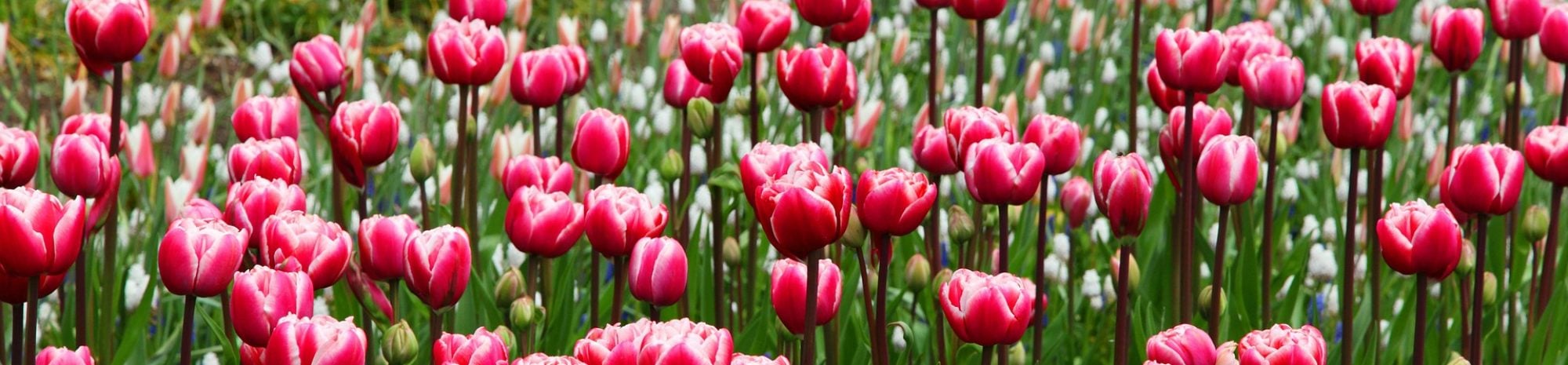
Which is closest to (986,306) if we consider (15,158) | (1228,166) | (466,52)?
(1228,166)

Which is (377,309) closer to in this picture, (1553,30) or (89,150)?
(89,150)

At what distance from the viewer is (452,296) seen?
5.65 feet

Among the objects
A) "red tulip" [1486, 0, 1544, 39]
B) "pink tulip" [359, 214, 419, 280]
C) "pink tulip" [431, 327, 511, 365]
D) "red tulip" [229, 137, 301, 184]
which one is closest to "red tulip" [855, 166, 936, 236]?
"pink tulip" [431, 327, 511, 365]

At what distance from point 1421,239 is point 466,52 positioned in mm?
1260

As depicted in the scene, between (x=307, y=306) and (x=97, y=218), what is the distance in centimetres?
54

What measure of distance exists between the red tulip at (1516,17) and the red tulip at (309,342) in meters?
1.97

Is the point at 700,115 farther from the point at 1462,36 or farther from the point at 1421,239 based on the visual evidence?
the point at 1462,36

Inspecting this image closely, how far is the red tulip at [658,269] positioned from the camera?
1.74 meters

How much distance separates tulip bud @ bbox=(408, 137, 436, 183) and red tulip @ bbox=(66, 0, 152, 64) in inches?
14.5

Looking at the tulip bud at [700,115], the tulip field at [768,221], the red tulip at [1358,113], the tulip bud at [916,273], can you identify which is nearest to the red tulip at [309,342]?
the tulip field at [768,221]

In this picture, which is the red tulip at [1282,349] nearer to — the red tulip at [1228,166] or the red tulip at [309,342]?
the red tulip at [1228,166]

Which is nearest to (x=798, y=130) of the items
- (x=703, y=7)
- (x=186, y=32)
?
(x=703, y=7)

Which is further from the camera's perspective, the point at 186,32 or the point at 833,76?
the point at 186,32

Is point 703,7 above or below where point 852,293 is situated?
above
